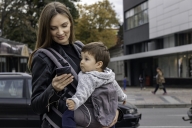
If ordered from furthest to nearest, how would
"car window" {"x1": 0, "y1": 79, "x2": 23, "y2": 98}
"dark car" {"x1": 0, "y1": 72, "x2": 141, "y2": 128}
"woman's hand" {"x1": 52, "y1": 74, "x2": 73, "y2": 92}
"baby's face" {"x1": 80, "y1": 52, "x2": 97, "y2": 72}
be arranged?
"car window" {"x1": 0, "y1": 79, "x2": 23, "y2": 98}, "dark car" {"x1": 0, "y1": 72, "x2": 141, "y2": 128}, "baby's face" {"x1": 80, "y1": 52, "x2": 97, "y2": 72}, "woman's hand" {"x1": 52, "y1": 74, "x2": 73, "y2": 92}

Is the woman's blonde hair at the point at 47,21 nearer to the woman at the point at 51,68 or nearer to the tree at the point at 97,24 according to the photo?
the woman at the point at 51,68

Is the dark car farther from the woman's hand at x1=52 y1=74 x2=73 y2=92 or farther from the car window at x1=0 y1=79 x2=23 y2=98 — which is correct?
the woman's hand at x1=52 y1=74 x2=73 y2=92

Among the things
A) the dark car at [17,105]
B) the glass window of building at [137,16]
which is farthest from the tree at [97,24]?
the dark car at [17,105]

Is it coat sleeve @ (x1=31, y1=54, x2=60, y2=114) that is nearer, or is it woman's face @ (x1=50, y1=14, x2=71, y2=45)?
coat sleeve @ (x1=31, y1=54, x2=60, y2=114)

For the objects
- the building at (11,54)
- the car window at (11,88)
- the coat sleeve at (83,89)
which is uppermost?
the building at (11,54)

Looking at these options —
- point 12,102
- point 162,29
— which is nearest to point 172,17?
point 162,29

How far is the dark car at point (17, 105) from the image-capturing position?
7.38 meters

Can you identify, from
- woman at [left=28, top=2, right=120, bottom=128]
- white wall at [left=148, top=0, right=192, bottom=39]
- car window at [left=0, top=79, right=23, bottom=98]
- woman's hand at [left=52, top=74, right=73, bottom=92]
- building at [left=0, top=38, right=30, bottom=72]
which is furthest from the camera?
white wall at [left=148, top=0, right=192, bottom=39]

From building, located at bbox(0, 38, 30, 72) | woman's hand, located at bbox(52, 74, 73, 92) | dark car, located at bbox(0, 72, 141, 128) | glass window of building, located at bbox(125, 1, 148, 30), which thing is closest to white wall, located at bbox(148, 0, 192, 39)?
glass window of building, located at bbox(125, 1, 148, 30)

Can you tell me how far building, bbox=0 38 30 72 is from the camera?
24.5 metres

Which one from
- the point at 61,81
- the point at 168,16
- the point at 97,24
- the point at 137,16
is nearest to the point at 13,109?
the point at 61,81

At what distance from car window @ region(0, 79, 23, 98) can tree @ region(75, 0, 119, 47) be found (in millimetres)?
33231

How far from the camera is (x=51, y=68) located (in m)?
2.40

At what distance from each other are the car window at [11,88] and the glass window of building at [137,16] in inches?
1180
